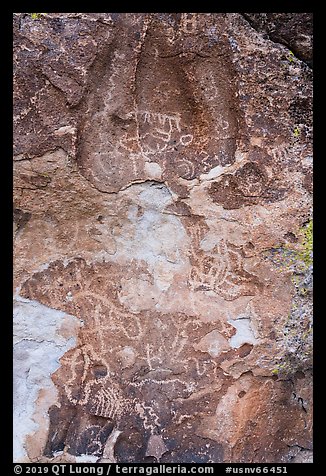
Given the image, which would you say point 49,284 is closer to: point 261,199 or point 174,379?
point 174,379

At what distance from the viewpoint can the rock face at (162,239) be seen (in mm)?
1771

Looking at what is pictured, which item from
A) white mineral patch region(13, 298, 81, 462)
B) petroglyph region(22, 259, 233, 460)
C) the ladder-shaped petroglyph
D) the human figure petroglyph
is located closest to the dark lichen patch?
the human figure petroglyph

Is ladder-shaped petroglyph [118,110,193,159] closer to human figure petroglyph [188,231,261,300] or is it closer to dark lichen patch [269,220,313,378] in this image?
human figure petroglyph [188,231,261,300]

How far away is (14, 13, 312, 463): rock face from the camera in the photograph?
1771 millimetres

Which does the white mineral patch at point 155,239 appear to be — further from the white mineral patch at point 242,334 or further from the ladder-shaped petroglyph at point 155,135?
the white mineral patch at point 242,334

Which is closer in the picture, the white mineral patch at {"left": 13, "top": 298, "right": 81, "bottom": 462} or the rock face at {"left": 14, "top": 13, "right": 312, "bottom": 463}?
the rock face at {"left": 14, "top": 13, "right": 312, "bottom": 463}

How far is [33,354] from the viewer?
1973 mm

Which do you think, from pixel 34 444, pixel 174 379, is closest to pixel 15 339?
pixel 34 444

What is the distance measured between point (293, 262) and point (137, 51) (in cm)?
89

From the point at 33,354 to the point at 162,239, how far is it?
629 millimetres

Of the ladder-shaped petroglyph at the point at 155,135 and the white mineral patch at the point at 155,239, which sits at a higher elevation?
the ladder-shaped petroglyph at the point at 155,135

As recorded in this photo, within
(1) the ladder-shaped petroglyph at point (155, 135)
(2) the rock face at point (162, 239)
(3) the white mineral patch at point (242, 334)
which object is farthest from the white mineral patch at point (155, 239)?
(3) the white mineral patch at point (242, 334)

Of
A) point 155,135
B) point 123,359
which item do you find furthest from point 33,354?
point 155,135

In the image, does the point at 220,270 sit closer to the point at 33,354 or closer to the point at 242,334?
the point at 242,334
